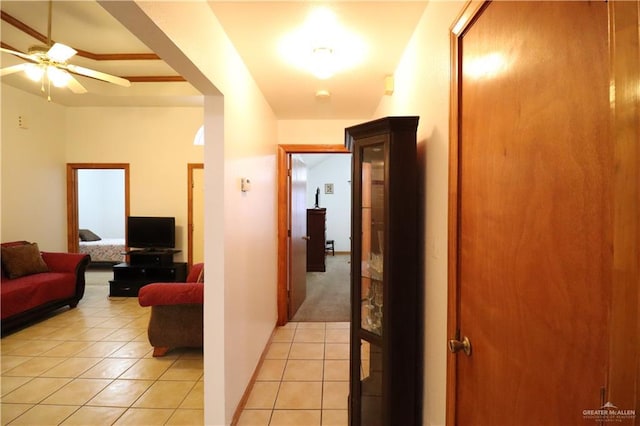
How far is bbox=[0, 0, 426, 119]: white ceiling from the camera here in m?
1.58

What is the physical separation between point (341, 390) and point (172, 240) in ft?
12.1

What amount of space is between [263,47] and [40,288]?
12.8ft

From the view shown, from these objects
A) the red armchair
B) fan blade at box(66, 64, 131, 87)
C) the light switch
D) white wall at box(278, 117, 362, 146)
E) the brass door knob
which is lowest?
the red armchair

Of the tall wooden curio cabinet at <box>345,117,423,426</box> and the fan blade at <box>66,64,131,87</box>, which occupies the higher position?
the fan blade at <box>66,64,131,87</box>

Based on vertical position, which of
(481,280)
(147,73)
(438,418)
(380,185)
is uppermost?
(147,73)

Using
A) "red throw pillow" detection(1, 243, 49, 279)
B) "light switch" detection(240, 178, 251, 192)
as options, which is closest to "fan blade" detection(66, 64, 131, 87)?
"light switch" detection(240, 178, 251, 192)

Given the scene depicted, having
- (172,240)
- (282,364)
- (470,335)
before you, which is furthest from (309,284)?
(470,335)

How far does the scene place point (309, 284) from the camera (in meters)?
5.62

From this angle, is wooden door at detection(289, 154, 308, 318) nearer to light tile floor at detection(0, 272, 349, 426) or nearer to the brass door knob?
light tile floor at detection(0, 272, 349, 426)

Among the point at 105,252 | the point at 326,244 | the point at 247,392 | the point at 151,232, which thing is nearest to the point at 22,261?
the point at 151,232

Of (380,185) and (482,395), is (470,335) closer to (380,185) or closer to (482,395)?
(482,395)

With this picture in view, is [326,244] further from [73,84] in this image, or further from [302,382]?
[73,84]

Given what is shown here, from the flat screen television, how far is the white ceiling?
1.83m

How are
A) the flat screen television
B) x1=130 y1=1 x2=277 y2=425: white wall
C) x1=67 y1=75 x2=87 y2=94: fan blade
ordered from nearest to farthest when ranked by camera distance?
x1=130 y1=1 x2=277 y2=425: white wall < x1=67 y1=75 x2=87 y2=94: fan blade < the flat screen television
